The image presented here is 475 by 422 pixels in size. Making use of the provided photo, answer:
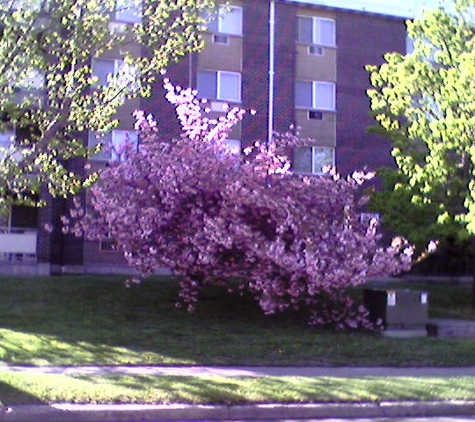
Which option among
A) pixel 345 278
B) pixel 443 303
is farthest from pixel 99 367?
pixel 443 303

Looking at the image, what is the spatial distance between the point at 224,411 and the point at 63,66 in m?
5.90

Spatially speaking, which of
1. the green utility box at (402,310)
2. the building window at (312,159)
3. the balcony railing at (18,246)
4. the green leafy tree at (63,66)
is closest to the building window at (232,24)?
the building window at (312,159)

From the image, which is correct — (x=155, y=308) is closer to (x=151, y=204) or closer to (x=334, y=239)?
(x=151, y=204)

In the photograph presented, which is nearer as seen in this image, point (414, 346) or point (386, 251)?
point (414, 346)

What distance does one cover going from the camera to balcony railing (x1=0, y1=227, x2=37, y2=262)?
24703 mm

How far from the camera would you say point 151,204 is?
16656 millimetres

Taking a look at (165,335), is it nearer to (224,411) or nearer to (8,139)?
(224,411)

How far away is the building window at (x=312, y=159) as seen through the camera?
89.6ft

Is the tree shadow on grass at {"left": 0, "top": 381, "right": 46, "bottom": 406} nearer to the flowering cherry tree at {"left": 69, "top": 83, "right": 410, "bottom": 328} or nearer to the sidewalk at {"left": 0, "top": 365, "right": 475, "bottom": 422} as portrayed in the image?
the sidewalk at {"left": 0, "top": 365, "right": 475, "bottom": 422}

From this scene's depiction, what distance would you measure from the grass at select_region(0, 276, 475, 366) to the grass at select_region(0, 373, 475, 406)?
6.02 ft

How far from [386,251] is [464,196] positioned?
305cm

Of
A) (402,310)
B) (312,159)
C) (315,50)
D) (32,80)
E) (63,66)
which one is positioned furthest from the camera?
(315,50)

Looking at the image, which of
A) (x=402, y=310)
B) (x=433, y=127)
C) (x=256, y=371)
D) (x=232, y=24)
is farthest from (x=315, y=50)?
(x=256, y=371)

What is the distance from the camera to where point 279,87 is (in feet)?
89.5
